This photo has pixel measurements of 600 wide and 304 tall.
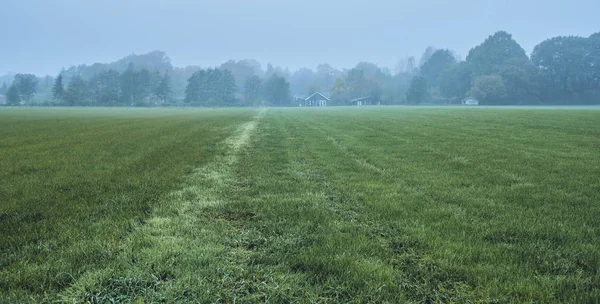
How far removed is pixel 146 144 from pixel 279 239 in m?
10.6

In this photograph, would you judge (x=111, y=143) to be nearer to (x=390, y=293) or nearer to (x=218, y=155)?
(x=218, y=155)

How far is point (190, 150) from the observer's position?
12156 mm

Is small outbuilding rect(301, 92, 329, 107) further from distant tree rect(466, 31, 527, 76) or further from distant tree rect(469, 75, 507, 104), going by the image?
distant tree rect(469, 75, 507, 104)

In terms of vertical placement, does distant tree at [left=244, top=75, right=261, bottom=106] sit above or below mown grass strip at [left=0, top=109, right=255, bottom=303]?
above

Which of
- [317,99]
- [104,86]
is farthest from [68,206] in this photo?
[104,86]

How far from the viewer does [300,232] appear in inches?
179

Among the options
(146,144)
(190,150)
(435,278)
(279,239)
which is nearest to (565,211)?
(435,278)

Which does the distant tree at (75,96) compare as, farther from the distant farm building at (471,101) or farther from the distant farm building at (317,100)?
the distant farm building at (471,101)

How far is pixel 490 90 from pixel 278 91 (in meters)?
66.3

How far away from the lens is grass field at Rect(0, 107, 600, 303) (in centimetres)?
318

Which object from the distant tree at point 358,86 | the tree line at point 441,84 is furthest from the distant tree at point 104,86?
the distant tree at point 358,86

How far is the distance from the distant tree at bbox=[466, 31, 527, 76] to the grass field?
104 m

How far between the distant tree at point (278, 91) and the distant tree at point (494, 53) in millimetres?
59232

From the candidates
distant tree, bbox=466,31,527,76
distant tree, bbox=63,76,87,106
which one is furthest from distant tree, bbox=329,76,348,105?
distant tree, bbox=63,76,87,106
